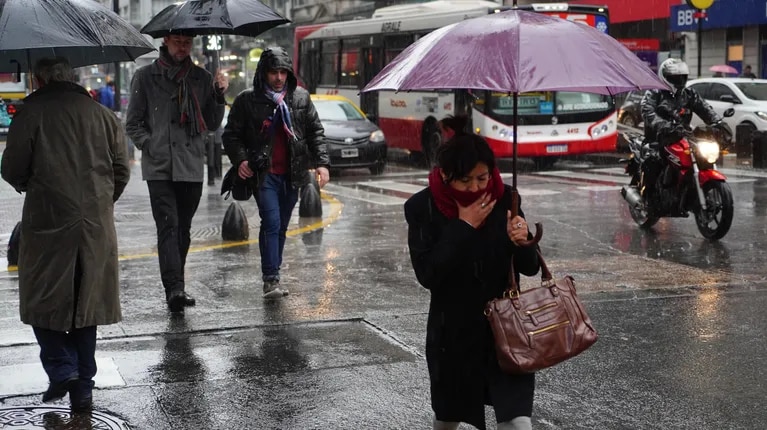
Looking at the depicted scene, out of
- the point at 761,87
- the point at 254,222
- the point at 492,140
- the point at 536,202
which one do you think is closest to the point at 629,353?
the point at 254,222

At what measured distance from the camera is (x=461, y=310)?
4102 millimetres

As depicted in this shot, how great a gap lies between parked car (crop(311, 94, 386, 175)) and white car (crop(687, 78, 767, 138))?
7.20m

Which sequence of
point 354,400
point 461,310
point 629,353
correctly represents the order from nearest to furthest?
point 461,310 < point 354,400 < point 629,353

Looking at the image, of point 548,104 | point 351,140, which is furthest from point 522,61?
point 548,104

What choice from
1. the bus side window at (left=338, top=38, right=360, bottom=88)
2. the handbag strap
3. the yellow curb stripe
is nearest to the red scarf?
the handbag strap

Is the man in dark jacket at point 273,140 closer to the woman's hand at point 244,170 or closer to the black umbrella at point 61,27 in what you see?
the woman's hand at point 244,170

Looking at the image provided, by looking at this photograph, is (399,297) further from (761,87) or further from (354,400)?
(761,87)

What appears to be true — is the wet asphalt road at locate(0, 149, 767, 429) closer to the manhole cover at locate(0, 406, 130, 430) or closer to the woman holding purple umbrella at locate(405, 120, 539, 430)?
the manhole cover at locate(0, 406, 130, 430)

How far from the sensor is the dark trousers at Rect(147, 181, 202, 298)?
775cm

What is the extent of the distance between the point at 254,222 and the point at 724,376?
8.12 m

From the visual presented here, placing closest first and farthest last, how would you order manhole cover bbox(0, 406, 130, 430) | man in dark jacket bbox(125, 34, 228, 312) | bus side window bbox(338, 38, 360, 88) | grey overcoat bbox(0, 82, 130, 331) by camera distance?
1. manhole cover bbox(0, 406, 130, 430)
2. grey overcoat bbox(0, 82, 130, 331)
3. man in dark jacket bbox(125, 34, 228, 312)
4. bus side window bbox(338, 38, 360, 88)

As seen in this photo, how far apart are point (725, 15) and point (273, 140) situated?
28525 millimetres

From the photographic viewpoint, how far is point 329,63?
96.9ft

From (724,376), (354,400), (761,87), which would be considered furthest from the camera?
(761,87)
